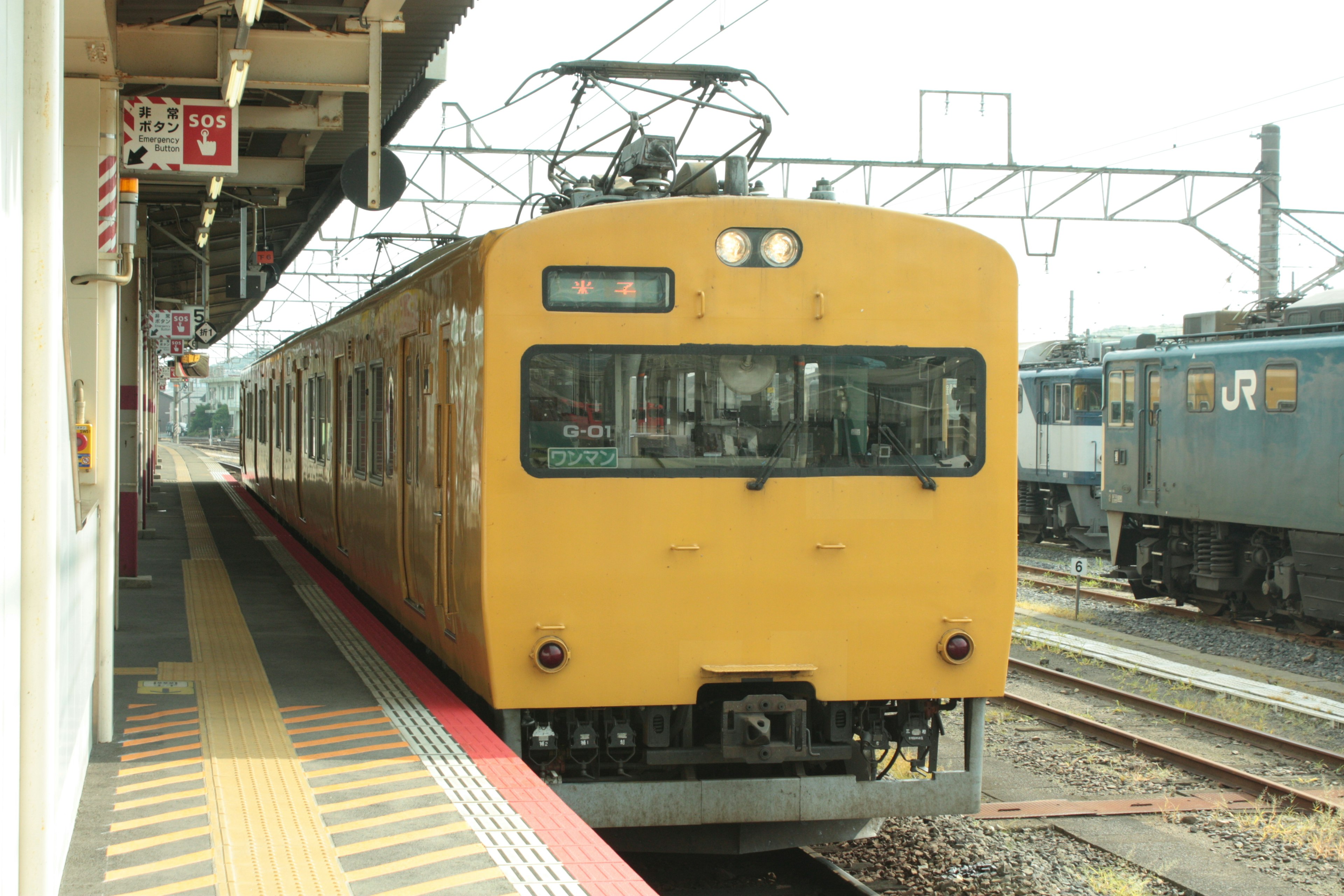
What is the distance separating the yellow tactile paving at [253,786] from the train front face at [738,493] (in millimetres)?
966

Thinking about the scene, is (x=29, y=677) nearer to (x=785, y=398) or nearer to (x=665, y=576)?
(x=665, y=576)

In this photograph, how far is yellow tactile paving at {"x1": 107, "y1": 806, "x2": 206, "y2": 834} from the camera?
13.3ft

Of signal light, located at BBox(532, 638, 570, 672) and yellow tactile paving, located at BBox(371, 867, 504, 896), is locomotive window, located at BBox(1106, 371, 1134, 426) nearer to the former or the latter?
signal light, located at BBox(532, 638, 570, 672)

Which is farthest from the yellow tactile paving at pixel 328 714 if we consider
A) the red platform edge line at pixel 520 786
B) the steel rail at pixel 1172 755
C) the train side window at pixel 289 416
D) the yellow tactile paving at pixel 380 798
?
the train side window at pixel 289 416

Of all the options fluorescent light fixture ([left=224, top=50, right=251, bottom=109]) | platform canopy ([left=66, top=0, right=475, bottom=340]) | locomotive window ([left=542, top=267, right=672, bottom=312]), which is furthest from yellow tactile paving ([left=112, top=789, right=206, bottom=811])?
fluorescent light fixture ([left=224, top=50, right=251, bottom=109])

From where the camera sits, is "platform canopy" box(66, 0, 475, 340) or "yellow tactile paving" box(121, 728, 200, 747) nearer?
"yellow tactile paving" box(121, 728, 200, 747)

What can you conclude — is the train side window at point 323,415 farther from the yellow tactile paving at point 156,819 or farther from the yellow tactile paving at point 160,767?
the yellow tactile paving at point 156,819

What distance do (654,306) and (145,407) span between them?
1851 cm

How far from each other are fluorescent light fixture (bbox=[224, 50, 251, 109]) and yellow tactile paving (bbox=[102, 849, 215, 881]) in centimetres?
467

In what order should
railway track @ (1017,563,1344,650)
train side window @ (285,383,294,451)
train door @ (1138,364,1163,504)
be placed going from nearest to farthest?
railway track @ (1017,563,1344,650)
train side window @ (285,383,294,451)
train door @ (1138,364,1163,504)

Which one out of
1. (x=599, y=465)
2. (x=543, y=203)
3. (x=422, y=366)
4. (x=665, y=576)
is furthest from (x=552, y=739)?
(x=543, y=203)

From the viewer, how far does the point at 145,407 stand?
21.7 m

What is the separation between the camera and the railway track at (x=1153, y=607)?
507 inches

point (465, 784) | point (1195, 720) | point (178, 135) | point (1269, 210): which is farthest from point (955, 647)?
point (1269, 210)
